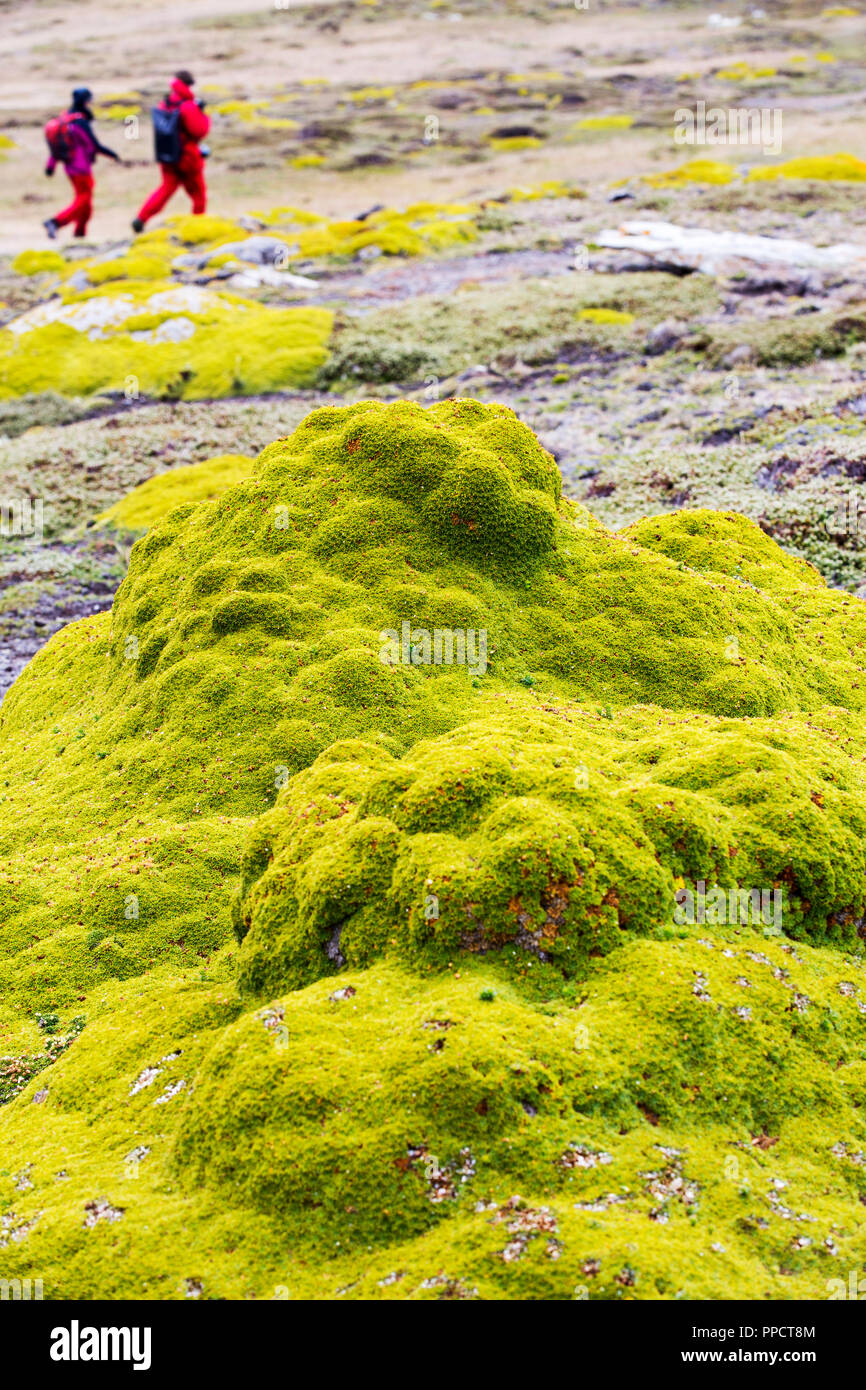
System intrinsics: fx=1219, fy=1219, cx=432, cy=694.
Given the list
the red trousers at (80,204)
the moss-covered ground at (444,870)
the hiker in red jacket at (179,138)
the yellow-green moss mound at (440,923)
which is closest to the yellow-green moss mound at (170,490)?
the moss-covered ground at (444,870)

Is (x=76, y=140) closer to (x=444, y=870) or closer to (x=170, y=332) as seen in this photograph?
(x=170, y=332)

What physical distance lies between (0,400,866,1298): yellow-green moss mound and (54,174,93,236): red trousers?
174 ft

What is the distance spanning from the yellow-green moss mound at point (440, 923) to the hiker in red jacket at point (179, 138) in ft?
153

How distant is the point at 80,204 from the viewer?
6388 cm

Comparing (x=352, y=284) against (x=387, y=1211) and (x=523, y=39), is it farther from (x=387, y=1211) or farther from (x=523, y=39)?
(x=523, y=39)

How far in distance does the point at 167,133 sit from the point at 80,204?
29.9ft

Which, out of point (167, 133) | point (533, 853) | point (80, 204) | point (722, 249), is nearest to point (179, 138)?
point (167, 133)

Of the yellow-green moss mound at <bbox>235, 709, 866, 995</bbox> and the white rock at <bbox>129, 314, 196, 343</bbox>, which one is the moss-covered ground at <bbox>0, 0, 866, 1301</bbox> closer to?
the yellow-green moss mound at <bbox>235, 709, 866, 995</bbox>

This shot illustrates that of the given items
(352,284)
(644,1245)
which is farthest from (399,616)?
(352,284)

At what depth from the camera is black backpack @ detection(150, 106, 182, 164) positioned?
56250 mm

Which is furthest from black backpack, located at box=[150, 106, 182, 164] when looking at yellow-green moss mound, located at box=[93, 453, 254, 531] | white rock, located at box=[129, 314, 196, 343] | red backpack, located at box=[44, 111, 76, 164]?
yellow-green moss mound, located at box=[93, 453, 254, 531]

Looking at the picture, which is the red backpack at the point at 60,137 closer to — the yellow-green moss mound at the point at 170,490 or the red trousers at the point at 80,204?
the red trousers at the point at 80,204

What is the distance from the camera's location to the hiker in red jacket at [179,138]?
56.0 meters

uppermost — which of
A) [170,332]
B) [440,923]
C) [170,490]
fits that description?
[170,332]
